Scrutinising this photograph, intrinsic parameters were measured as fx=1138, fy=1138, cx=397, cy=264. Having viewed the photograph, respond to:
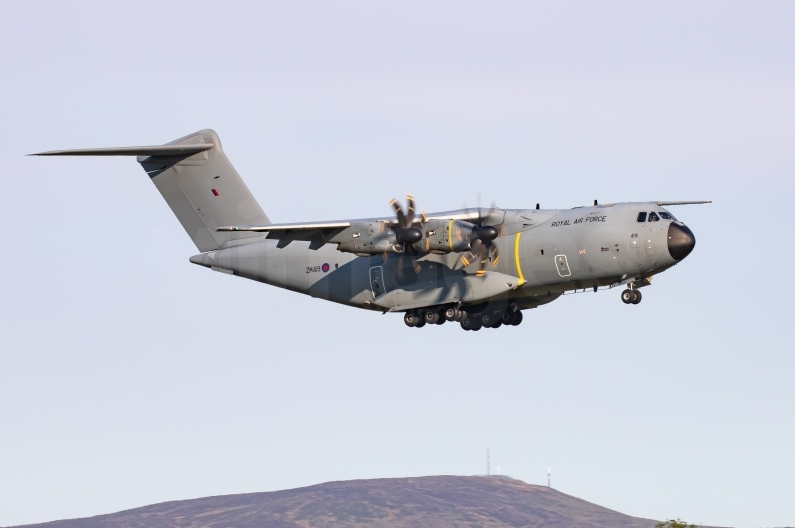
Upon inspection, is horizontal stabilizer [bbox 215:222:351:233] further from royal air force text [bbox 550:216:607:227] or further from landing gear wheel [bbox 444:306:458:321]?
royal air force text [bbox 550:216:607:227]

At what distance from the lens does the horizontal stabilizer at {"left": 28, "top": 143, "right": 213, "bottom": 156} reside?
28641mm

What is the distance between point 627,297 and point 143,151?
13.2 meters

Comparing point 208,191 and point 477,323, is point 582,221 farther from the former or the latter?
point 208,191

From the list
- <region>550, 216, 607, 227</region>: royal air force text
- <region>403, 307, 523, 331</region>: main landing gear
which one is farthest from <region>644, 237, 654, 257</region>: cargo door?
<region>403, 307, 523, 331</region>: main landing gear

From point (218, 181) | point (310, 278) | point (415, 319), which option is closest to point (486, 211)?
point (415, 319)

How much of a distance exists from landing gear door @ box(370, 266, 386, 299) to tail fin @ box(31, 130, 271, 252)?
416 centimetres

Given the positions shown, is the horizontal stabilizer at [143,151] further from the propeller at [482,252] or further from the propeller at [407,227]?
the propeller at [482,252]

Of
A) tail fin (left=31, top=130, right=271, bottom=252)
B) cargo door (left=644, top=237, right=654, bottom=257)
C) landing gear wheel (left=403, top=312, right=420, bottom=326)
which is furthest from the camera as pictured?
tail fin (left=31, top=130, right=271, bottom=252)

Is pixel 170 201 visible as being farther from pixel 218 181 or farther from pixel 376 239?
pixel 376 239

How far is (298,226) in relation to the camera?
2644 centimetres

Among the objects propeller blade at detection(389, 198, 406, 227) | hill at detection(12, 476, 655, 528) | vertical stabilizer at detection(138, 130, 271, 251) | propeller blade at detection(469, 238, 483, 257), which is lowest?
propeller blade at detection(469, 238, 483, 257)

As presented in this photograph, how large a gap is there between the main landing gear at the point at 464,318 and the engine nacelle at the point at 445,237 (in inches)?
83.5

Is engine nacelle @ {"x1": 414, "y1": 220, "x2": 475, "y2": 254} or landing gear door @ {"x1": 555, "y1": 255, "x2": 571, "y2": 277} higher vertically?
engine nacelle @ {"x1": 414, "y1": 220, "x2": 475, "y2": 254}

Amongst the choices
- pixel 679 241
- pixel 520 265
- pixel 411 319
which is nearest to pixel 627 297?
pixel 679 241
